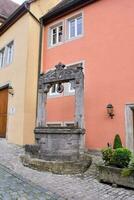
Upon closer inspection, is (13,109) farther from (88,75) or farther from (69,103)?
(88,75)

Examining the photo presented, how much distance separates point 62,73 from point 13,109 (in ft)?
16.2

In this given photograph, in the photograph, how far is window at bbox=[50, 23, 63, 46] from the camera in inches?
515

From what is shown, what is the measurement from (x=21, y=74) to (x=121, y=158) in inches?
305

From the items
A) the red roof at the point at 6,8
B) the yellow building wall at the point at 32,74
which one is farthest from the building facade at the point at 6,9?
the yellow building wall at the point at 32,74

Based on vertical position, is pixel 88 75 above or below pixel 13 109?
above

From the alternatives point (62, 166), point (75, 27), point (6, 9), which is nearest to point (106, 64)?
point (75, 27)

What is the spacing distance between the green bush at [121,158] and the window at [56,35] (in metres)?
7.78

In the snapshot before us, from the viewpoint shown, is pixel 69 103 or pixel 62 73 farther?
pixel 69 103

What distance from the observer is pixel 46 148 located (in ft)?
27.8

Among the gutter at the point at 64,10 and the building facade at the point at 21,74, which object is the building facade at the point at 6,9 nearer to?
the building facade at the point at 21,74

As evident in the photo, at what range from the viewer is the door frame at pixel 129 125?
9078mm

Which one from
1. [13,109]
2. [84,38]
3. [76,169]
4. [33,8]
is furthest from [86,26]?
[76,169]

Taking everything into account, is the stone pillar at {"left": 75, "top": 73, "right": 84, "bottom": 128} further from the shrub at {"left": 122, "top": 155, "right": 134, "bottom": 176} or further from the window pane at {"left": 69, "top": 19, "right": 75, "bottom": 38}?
the window pane at {"left": 69, "top": 19, "right": 75, "bottom": 38}

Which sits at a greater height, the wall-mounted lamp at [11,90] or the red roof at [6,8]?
the red roof at [6,8]
